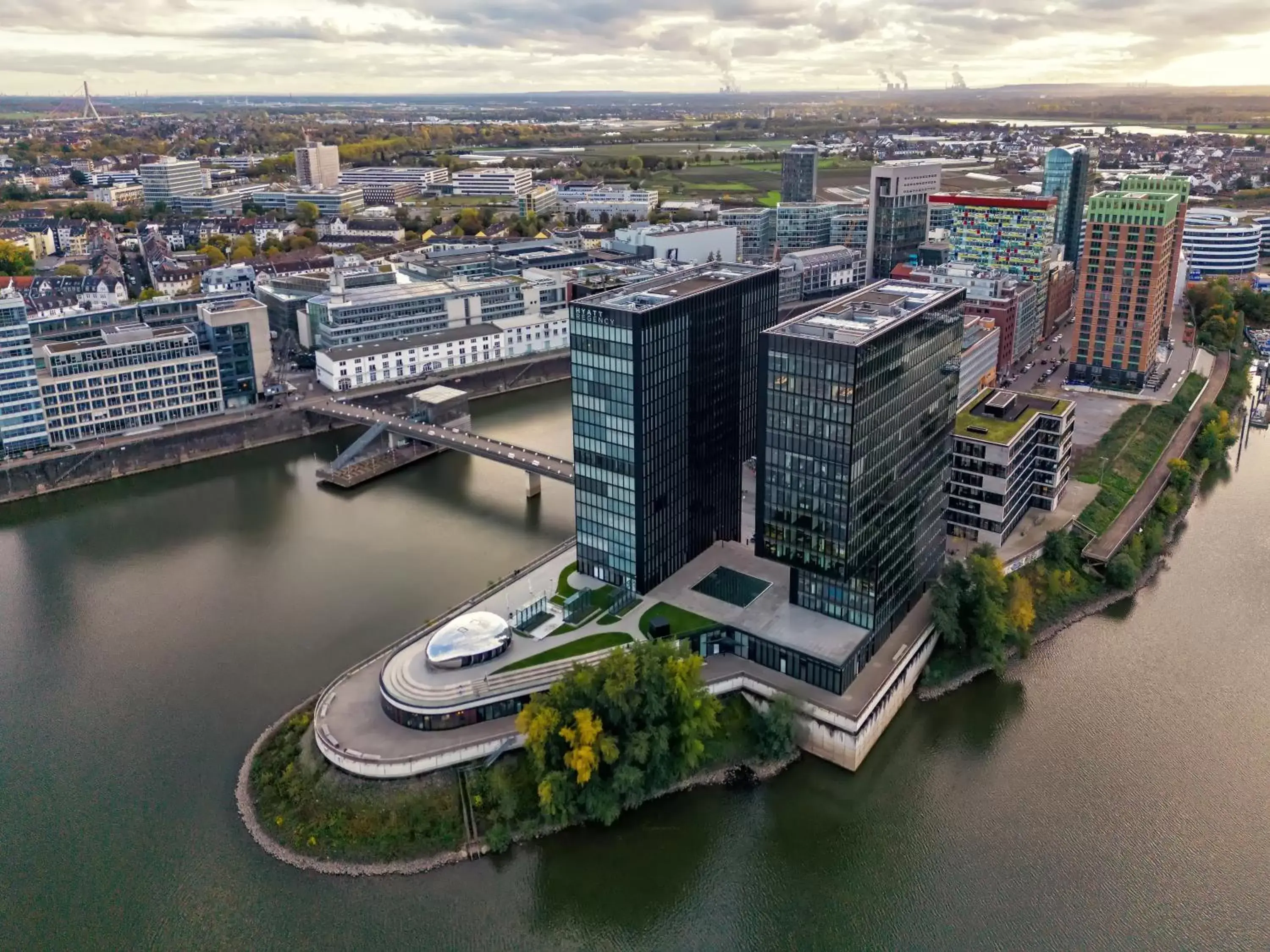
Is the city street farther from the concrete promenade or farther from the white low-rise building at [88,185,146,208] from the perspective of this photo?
the white low-rise building at [88,185,146,208]

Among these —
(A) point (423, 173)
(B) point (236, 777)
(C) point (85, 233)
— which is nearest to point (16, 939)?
(B) point (236, 777)

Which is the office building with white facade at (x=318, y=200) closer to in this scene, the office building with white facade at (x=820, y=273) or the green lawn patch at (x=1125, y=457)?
the office building with white facade at (x=820, y=273)

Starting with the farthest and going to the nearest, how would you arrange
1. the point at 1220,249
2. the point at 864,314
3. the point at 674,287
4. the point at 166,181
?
the point at 166,181 < the point at 1220,249 < the point at 674,287 < the point at 864,314

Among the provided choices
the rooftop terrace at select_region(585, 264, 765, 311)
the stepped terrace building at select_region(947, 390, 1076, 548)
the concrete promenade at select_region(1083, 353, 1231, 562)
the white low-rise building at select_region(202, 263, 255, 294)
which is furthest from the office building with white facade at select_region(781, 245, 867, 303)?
the rooftop terrace at select_region(585, 264, 765, 311)

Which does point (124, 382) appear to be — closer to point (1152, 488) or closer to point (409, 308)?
point (409, 308)

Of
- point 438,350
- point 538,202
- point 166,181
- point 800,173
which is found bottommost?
point 438,350

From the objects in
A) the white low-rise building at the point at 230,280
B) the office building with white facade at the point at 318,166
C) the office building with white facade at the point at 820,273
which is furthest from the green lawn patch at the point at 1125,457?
the office building with white facade at the point at 318,166

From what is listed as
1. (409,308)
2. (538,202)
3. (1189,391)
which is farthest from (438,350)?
(538,202)

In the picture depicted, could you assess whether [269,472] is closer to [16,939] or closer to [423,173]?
[16,939]
